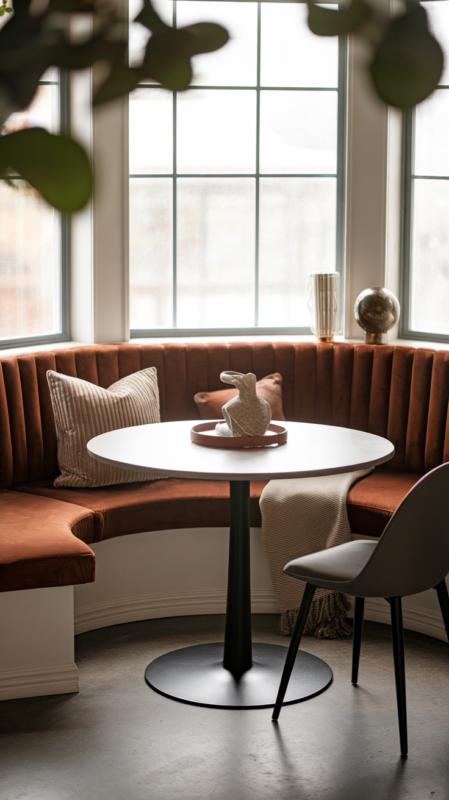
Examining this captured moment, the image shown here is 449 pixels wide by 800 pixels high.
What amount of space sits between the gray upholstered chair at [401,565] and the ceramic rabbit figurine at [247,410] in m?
0.48

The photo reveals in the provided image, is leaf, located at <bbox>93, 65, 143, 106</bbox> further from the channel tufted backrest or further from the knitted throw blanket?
the channel tufted backrest

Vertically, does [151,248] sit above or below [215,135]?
below

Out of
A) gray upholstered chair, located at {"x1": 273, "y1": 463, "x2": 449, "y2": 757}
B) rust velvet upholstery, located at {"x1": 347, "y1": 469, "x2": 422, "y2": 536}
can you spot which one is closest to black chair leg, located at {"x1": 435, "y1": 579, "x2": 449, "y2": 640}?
gray upholstered chair, located at {"x1": 273, "y1": 463, "x2": 449, "y2": 757}

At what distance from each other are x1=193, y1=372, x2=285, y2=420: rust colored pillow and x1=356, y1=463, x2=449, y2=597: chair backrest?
1.42 metres

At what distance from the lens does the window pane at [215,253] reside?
13.6 ft

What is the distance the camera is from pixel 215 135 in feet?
13.2

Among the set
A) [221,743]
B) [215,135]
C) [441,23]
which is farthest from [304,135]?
[441,23]

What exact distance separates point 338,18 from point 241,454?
7.64 ft

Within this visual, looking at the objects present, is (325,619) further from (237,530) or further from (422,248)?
(422,248)

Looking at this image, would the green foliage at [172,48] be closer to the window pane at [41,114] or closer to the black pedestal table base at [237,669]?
the window pane at [41,114]

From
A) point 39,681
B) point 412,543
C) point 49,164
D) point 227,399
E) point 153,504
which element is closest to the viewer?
point 49,164

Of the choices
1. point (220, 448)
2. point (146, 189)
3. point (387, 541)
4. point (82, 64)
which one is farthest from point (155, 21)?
point (146, 189)

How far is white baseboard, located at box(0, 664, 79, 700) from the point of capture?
265 cm

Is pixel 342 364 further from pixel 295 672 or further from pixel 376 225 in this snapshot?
pixel 295 672
